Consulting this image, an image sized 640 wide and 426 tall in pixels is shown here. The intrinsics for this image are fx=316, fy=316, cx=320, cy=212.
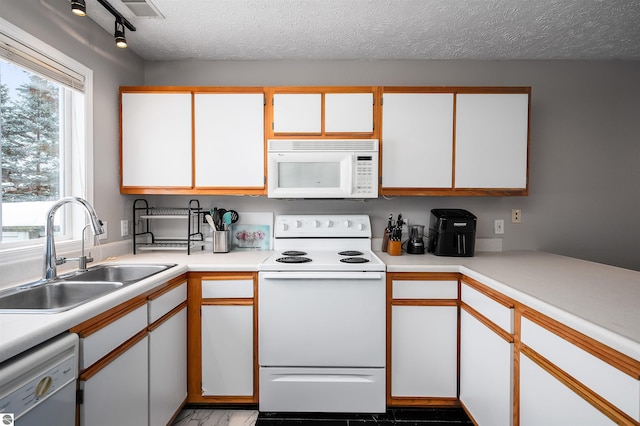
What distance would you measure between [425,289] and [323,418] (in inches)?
38.8

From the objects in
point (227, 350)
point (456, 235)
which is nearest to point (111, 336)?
point (227, 350)

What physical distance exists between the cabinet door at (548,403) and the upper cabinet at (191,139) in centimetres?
177

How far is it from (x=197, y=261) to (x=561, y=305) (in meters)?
1.87

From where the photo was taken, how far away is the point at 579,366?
1.02 meters

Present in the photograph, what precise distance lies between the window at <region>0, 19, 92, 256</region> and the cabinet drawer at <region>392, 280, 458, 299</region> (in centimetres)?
193

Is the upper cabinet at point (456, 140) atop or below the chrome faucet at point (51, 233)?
atop

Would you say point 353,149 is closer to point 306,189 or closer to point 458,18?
point 306,189

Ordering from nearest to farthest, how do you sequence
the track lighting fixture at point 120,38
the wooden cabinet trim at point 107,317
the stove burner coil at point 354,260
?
the wooden cabinet trim at point 107,317
the track lighting fixture at point 120,38
the stove burner coil at point 354,260

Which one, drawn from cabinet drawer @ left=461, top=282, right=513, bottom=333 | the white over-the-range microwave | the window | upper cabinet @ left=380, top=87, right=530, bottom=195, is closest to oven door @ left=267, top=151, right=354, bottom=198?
the white over-the-range microwave

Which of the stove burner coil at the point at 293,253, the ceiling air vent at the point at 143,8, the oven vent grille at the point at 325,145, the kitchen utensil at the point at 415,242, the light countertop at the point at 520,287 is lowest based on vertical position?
the light countertop at the point at 520,287

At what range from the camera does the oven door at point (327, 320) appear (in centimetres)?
188

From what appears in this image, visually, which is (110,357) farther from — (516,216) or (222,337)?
(516,216)

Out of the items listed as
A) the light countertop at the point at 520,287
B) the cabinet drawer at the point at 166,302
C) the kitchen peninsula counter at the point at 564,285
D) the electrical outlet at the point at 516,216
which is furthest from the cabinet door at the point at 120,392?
the electrical outlet at the point at 516,216

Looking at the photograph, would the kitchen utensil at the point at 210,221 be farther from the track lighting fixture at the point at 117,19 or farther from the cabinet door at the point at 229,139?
the track lighting fixture at the point at 117,19
